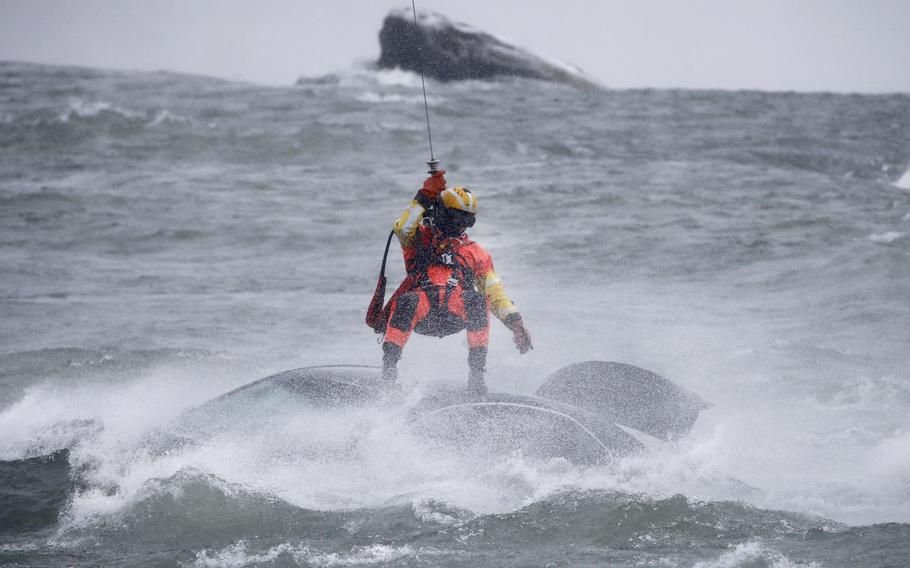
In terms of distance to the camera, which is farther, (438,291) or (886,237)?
(886,237)

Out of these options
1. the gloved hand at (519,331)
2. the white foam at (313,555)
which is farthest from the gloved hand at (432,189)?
the white foam at (313,555)

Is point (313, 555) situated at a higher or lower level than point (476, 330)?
lower

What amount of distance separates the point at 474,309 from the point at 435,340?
4916mm

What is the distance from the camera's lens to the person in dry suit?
283 inches

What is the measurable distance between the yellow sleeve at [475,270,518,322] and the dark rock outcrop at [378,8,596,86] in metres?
39.0

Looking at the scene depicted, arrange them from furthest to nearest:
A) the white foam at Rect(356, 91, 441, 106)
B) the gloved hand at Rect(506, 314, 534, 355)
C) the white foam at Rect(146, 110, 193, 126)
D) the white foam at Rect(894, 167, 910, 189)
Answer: the white foam at Rect(356, 91, 441, 106) < the white foam at Rect(146, 110, 193, 126) < the white foam at Rect(894, 167, 910, 189) < the gloved hand at Rect(506, 314, 534, 355)

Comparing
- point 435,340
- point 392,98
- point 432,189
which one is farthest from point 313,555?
point 392,98

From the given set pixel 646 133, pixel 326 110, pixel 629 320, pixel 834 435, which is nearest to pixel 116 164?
pixel 326 110

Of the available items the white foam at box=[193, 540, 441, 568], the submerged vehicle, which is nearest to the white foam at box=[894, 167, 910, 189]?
the submerged vehicle

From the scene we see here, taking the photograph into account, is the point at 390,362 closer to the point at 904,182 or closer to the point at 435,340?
the point at 435,340

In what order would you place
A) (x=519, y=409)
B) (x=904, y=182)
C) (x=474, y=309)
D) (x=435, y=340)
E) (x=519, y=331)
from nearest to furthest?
(x=519, y=409) < (x=474, y=309) < (x=519, y=331) < (x=435, y=340) < (x=904, y=182)

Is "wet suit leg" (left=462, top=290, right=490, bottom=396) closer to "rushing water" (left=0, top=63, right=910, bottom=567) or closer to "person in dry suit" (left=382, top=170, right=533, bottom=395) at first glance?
"person in dry suit" (left=382, top=170, right=533, bottom=395)

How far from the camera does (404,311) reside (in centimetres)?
720

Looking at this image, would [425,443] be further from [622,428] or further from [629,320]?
[629,320]
